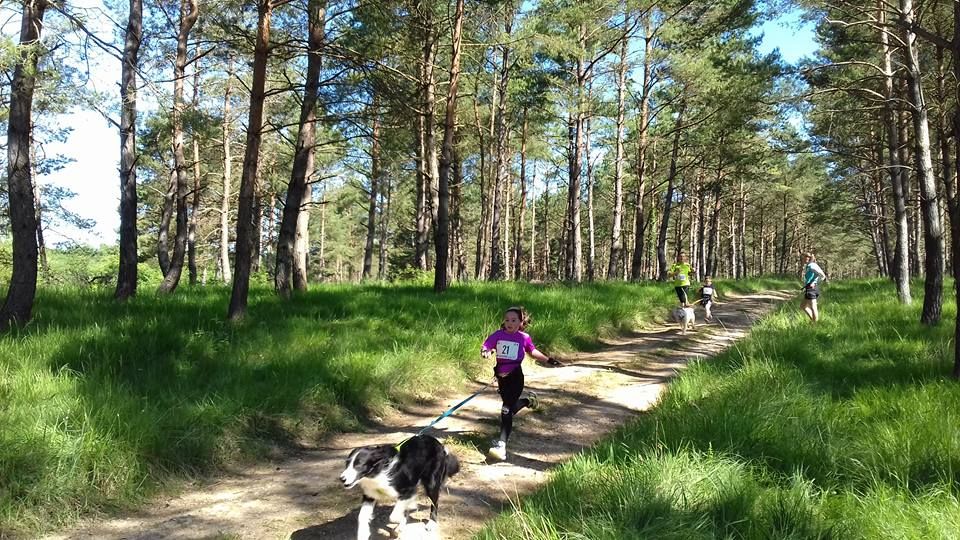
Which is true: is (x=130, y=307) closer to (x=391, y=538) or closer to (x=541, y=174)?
(x=391, y=538)

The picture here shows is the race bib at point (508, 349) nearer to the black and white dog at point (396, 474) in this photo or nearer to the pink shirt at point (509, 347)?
the pink shirt at point (509, 347)

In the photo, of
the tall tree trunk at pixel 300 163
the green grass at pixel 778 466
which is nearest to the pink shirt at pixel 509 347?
the green grass at pixel 778 466

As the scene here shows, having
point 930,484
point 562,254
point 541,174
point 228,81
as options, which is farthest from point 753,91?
point 562,254

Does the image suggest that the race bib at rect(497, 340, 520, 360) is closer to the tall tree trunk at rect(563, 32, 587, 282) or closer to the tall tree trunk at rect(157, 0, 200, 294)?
the tall tree trunk at rect(157, 0, 200, 294)

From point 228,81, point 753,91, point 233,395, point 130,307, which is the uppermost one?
point 228,81

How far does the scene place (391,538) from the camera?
3350 millimetres

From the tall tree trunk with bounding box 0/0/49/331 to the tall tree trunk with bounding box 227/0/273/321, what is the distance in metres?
2.34

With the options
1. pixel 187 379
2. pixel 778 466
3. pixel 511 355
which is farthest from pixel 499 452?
pixel 187 379

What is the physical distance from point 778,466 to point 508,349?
2.40 metres

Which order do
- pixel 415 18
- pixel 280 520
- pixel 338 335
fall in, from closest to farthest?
1. pixel 280 520
2. pixel 338 335
3. pixel 415 18

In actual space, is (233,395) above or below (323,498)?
above

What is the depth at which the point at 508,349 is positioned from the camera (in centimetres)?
502

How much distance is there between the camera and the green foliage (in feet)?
12.2

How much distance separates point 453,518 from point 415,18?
949 centimetres
